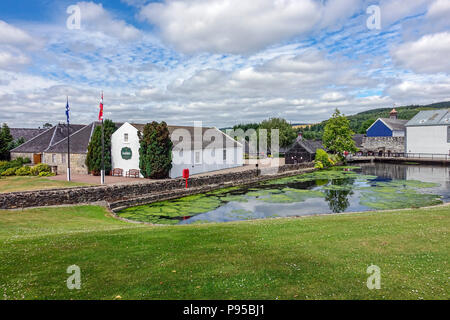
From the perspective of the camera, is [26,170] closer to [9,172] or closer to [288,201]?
[9,172]

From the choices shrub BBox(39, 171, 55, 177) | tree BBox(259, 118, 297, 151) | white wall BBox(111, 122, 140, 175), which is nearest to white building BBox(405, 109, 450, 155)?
tree BBox(259, 118, 297, 151)

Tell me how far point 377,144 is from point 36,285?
80.3 m

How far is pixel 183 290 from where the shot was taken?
6.15 metres

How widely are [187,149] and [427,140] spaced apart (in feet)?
185

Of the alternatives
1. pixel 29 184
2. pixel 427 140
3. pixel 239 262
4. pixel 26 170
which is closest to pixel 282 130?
pixel 427 140

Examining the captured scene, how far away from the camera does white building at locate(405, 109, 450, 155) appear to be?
6044cm

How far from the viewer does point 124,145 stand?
33500 millimetres

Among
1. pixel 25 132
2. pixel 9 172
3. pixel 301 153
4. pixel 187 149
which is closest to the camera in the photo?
pixel 9 172

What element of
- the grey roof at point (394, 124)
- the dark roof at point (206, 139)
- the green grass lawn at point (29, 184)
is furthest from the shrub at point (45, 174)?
the grey roof at point (394, 124)

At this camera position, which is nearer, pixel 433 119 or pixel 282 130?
pixel 433 119

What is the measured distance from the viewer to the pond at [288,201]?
20031 millimetres

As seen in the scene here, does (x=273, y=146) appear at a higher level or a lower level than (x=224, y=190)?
higher
